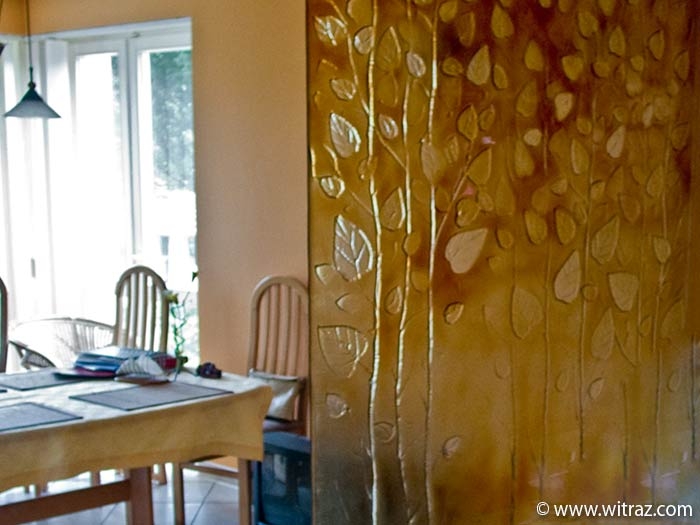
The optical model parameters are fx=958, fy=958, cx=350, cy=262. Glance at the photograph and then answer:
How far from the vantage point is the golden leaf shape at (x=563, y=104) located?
93.9 inches

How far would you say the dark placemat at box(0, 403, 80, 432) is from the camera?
2.74 m

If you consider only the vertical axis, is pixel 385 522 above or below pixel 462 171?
below

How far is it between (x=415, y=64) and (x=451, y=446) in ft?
2.97

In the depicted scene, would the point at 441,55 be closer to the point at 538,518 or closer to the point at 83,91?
the point at 538,518

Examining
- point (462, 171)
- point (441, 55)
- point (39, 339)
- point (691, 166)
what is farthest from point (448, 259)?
point (39, 339)

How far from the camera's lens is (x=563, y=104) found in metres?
2.40

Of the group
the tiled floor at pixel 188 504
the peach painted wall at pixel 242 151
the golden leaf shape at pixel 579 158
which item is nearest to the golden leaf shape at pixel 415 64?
the golden leaf shape at pixel 579 158

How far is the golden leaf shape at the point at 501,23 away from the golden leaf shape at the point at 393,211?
451mm

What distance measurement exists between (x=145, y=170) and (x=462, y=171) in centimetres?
296

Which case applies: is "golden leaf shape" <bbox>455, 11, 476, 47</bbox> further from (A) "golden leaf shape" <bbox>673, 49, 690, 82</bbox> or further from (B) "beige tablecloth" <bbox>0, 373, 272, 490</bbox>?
(B) "beige tablecloth" <bbox>0, 373, 272, 490</bbox>

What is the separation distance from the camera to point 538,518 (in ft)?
7.95

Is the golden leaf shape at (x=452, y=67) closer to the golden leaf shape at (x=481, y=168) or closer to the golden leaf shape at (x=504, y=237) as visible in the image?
the golden leaf shape at (x=481, y=168)

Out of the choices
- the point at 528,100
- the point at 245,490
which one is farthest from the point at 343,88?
the point at 245,490

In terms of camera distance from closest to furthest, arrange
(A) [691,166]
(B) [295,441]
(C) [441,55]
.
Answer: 1. (C) [441,55]
2. (A) [691,166]
3. (B) [295,441]
